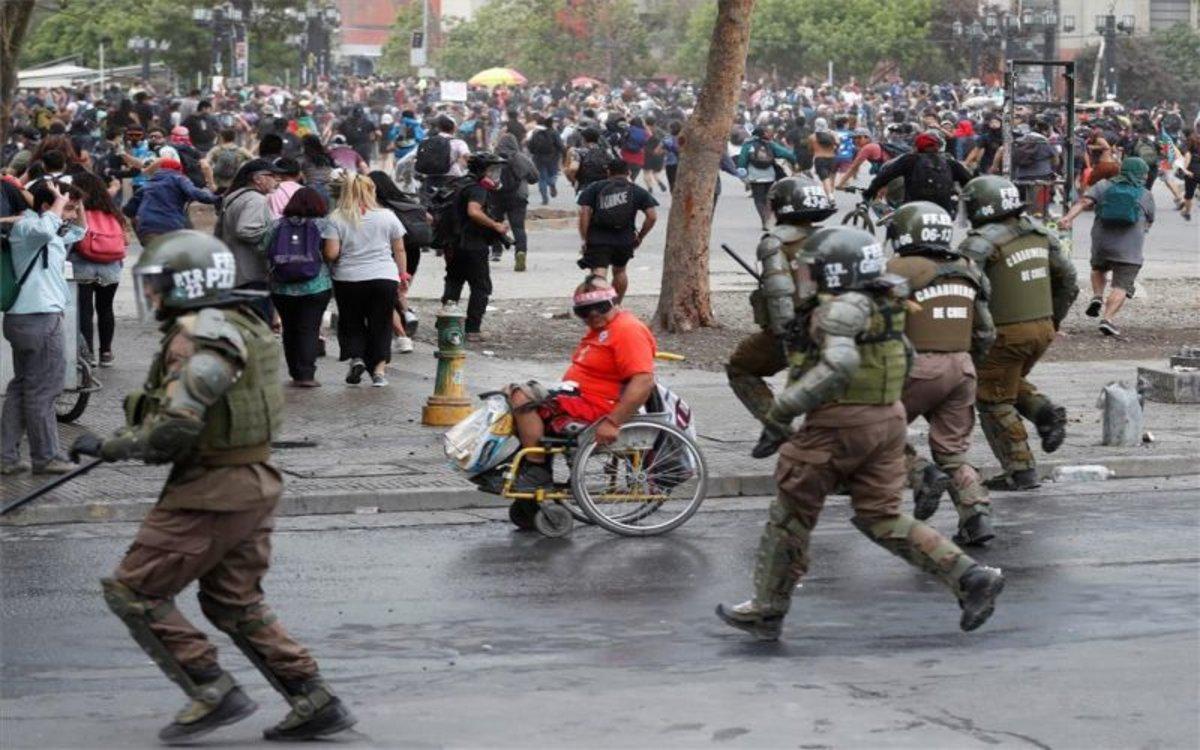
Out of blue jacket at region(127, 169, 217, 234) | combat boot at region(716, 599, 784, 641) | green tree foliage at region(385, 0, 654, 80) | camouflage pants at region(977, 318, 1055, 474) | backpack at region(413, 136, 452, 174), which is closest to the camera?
combat boot at region(716, 599, 784, 641)

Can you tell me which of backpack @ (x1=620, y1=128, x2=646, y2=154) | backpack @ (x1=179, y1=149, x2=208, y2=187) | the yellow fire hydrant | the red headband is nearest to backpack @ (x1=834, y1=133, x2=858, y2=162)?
backpack @ (x1=620, y1=128, x2=646, y2=154)

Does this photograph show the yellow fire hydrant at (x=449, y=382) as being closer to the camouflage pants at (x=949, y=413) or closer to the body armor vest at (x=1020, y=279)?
the body armor vest at (x=1020, y=279)

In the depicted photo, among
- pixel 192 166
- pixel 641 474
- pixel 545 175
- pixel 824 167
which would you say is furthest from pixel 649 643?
pixel 545 175

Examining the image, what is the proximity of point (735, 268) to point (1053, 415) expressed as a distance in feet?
48.1

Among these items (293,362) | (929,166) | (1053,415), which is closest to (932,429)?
(1053,415)

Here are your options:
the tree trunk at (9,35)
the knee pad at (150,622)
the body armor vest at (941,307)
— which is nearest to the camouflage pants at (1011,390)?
the body armor vest at (941,307)

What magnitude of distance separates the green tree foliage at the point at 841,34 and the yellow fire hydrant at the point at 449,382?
6613 centimetres

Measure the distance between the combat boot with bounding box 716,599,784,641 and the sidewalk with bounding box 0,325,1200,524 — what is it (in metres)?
3.61

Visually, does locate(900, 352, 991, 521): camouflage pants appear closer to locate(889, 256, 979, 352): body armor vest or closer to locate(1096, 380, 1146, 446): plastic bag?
locate(889, 256, 979, 352): body armor vest

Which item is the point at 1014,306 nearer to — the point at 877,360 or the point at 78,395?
the point at 877,360

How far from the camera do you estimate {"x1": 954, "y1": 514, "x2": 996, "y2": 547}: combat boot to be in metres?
10.5

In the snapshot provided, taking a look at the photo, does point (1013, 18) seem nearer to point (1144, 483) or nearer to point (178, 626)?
point (1144, 483)

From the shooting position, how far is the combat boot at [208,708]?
699 cm

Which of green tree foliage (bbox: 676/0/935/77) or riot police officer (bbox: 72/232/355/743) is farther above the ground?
green tree foliage (bbox: 676/0/935/77)
